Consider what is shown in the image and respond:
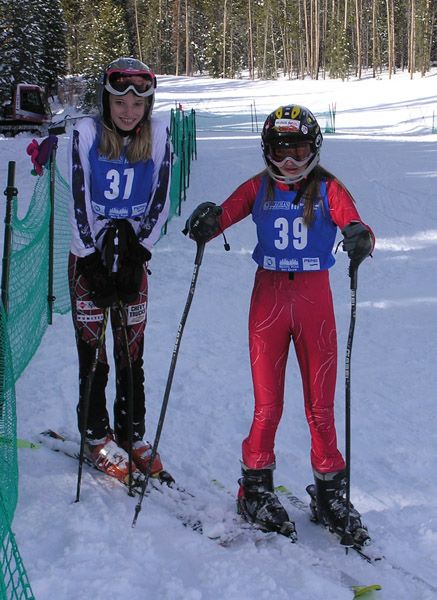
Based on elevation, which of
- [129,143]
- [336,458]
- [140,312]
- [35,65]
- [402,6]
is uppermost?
[402,6]

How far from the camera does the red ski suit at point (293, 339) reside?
11.5 feet

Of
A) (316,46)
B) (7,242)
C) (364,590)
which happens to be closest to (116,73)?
(7,242)

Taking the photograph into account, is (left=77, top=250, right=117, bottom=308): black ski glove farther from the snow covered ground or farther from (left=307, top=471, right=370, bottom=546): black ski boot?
(left=307, top=471, right=370, bottom=546): black ski boot

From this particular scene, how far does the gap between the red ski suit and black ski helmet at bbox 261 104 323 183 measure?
0.11 m

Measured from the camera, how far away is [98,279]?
3520 millimetres

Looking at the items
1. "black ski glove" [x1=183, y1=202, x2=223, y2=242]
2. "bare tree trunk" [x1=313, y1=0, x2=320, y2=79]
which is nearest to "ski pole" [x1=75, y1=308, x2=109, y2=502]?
"black ski glove" [x1=183, y1=202, x2=223, y2=242]

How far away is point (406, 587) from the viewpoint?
3.08 metres

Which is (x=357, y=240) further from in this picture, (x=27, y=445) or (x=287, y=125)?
(x=27, y=445)

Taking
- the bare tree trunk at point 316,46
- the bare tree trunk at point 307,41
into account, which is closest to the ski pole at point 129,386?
the bare tree trunk at point 316,46

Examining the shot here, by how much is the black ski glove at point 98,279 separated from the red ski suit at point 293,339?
0.68 meters

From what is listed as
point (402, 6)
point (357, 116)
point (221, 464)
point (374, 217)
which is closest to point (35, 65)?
point (357, 116)

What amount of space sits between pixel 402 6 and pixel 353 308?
80623 mm

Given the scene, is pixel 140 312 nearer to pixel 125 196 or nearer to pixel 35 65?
pixel 125 196

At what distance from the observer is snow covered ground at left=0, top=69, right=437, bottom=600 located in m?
3.04
